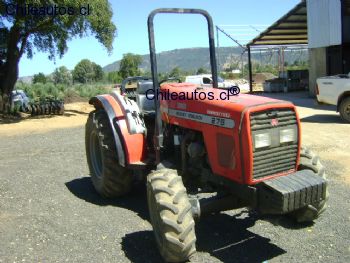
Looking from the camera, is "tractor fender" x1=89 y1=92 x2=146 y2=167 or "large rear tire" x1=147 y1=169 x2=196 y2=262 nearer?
"large rear tire" x1=147 y1=169 x2=196 y2=262

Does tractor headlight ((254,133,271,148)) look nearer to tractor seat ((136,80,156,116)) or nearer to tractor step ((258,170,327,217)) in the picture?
tractor step ((258,170,327,217))

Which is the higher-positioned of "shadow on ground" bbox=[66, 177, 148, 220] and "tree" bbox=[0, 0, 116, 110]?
"tree" bbox=[0, 0, 116, 110]

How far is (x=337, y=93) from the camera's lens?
1293 centimetres

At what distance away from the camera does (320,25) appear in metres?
19.5

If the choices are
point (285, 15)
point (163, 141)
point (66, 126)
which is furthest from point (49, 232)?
point (285, 15)

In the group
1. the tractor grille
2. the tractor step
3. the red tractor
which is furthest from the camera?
the tractor grille

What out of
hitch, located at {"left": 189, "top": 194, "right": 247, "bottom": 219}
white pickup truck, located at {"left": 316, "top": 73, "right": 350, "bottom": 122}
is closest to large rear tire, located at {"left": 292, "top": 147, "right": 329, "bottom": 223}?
hitch, located at {"left": 189, "top": 194, "right": 247, "bottom": 219}

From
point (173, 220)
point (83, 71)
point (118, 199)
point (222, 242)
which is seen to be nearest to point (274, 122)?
point (173, 220)

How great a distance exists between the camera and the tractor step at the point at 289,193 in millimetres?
3725

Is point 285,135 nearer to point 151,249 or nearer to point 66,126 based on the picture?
point 151,249

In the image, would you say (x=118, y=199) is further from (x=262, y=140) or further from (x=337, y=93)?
(x=337, y=93)

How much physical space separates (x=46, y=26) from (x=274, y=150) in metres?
14.6

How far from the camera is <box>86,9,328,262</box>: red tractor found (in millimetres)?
3830

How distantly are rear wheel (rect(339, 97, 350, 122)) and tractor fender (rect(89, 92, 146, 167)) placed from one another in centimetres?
857
